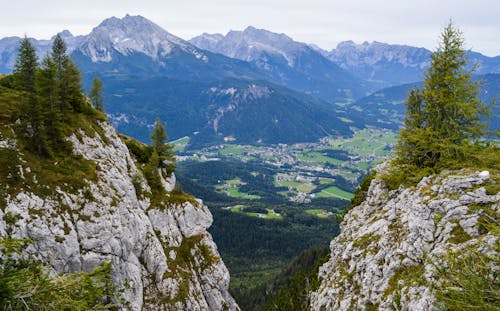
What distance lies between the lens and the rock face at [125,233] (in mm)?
40156

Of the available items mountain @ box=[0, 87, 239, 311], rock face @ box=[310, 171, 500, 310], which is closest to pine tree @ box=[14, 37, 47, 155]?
mountain @ box=[0, 87, 239, 311]

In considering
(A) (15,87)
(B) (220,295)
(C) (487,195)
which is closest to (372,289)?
(C) (487,195)

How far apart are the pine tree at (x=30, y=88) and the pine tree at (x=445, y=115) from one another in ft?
150

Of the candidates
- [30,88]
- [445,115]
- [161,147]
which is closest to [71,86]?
[30,88]

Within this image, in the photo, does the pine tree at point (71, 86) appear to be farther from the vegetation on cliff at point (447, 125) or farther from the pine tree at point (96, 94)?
the vegetation on cliff at point (447, 125)

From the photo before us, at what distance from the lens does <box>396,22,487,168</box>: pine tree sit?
97.6 feet

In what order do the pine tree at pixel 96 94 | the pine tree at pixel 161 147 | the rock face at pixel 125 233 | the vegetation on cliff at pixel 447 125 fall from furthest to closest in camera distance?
the pine tree at pixel 96 94 → the pine tree at pixel 161 147 → the rock face at pixel 125 233 → the vegetation on cliff at pixel 447 125

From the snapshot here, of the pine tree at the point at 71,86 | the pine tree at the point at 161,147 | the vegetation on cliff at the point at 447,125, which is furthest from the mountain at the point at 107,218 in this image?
the vegetation on cliff at the point at 447,125

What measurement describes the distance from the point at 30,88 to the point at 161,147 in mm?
28579

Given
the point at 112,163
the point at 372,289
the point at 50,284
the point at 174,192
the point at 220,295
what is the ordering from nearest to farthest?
the point at 50,284, the point at 372,289, the point at 112,163, the point at 220,295, the point at 174,192

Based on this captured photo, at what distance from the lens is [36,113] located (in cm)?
4625

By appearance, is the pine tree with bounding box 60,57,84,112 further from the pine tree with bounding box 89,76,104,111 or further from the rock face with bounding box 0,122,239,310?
the pine tree with bounding box 89,76,104,111

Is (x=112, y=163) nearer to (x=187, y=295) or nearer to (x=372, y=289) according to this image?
(x=187, y=295)

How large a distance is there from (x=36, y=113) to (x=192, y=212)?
32.6 metres
